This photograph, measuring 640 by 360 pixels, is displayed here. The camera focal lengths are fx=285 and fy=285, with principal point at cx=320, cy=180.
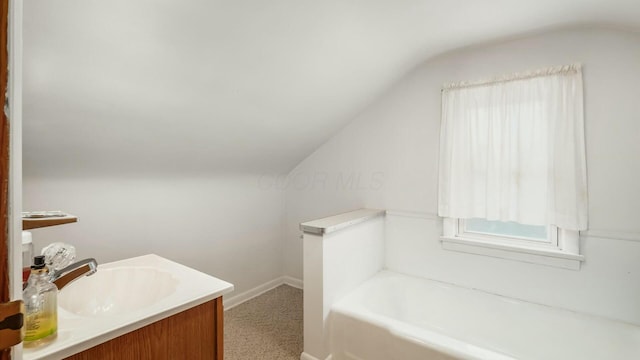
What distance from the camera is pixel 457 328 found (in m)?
2.11

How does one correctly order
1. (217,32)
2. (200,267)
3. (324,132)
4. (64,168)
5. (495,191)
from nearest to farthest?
(217,32) < (64,168) < (495,191) < (200,267) < (324,132)

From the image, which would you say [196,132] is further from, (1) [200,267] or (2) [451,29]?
(2) [451,29]

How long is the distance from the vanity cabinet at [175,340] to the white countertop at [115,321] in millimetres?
27

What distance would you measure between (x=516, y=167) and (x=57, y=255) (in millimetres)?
2607

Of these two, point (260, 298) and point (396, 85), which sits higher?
point (396, 85)

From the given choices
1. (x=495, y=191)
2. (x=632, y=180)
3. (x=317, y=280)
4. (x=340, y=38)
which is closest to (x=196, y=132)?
(x=340, y=38)

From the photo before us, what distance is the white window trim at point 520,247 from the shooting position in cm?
190

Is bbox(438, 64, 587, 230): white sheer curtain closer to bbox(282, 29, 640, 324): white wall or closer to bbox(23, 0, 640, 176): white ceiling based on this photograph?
bbox(282, 29, 640, 324): white wall

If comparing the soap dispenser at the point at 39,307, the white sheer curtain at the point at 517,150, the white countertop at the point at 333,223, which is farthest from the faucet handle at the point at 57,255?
the white sheer curtain at the point at 517,150

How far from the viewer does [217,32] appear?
53.2 inches

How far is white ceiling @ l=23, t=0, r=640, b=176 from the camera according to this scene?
116cm

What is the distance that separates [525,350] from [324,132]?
227 cm

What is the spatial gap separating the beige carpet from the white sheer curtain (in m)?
1.57

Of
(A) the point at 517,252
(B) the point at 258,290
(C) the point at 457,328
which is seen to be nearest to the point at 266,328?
(B) the point at 258,290
